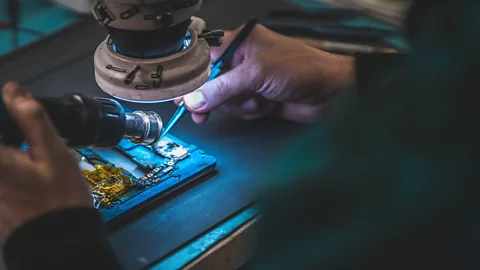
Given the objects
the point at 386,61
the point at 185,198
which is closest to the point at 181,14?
the point at 185,198

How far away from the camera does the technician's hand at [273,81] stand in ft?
3.51

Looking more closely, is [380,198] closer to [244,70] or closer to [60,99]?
[60,99]

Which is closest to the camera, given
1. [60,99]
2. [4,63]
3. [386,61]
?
[60,99]

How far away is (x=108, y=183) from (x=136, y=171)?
6cm

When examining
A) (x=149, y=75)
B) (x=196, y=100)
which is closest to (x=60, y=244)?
(x=149, y=75)

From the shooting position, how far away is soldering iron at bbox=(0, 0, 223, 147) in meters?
0.69

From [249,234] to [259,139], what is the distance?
0.24m

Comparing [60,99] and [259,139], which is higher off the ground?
[60,99]

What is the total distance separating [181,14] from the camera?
74cm

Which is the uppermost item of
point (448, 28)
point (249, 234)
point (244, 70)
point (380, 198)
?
point (448, 28)

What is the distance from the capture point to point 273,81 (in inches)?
42.8

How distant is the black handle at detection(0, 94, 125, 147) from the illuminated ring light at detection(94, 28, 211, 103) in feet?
0.12

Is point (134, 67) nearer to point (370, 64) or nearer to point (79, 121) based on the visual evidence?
point (79, 121)

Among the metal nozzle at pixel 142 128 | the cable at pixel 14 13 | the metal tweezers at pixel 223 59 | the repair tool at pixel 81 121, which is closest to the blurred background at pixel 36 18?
the cable at pixel 14 13
